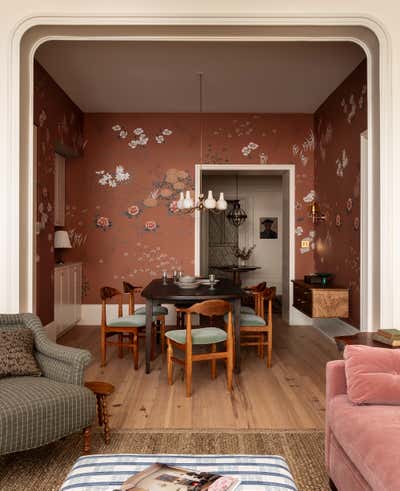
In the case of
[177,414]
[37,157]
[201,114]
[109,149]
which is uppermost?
[201,114]

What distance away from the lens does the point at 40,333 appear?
2.82 metres

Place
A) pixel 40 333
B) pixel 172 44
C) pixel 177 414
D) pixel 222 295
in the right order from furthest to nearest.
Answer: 1. pixel 172 44
2. pixel 222 295
3. pixel 177 414
4. pixel 40 333

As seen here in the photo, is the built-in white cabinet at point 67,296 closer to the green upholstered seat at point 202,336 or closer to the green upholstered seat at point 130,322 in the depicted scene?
the green upholstered seat at point 130,322

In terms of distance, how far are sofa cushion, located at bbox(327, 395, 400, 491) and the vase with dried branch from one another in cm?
708

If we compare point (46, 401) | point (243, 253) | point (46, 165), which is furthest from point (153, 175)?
point (46, 401)

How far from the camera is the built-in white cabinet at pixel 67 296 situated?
548 centimetres

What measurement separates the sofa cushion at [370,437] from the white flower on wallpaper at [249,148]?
4830mm

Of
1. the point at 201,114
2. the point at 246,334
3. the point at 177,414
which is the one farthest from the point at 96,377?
the point at 201,114

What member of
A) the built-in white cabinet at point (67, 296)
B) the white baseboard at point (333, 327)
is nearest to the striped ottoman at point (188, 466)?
the white baseboard at point (333, 327)

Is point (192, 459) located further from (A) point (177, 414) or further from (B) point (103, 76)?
(B) point (103, 76)

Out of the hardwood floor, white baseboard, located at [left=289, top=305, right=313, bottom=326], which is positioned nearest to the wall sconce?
white baseboard, located at [left=289, top=305, right=313, bottom=326]

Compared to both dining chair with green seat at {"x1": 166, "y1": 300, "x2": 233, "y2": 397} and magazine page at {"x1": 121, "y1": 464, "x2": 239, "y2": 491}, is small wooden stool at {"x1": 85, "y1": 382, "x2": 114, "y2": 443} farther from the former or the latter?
magazine page at {"x1": 121, "y1": 464, "x2": 239, "y2": 491}

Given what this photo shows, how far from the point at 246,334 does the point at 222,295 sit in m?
1.17

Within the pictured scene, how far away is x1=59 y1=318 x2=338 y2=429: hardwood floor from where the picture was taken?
122 inches
